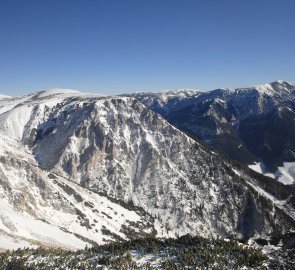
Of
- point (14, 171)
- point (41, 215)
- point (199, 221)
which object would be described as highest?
point (14, 171)

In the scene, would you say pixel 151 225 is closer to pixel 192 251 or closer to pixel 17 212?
pixel 17 212

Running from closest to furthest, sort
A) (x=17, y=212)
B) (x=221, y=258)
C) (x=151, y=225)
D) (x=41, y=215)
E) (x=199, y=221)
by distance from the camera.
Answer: (x=221, y=258), (x=17, y=212), (x=41, y=215), (x=151, y=225), (x=199, y=221)

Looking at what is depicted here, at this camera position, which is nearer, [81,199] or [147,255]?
[147,255]

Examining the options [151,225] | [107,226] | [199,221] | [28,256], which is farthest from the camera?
[199,221]

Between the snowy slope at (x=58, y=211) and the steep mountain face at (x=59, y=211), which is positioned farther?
the steep mountain face at (x=59, y=211)

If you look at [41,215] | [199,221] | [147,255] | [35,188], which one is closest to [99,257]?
[147,255]

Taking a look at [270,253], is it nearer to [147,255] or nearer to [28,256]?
[147,255]

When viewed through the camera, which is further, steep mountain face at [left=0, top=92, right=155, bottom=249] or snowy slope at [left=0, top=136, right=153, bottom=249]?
steep mountain face at [left=0, top=92, right=155, bottom=249]

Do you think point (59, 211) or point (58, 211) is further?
point (59, 211)

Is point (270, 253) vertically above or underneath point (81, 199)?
above
